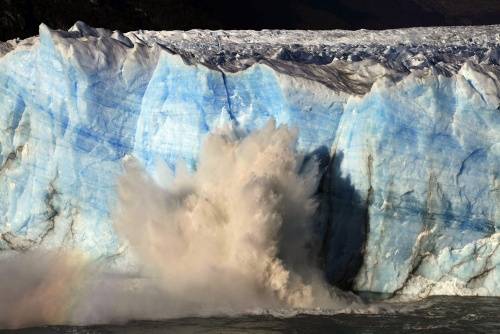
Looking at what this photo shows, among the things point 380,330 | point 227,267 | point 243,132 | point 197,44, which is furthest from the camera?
point 197,44

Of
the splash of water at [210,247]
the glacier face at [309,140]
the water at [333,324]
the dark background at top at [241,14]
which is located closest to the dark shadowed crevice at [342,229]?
the glacier face at [309,140]

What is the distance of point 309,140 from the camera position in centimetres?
1333

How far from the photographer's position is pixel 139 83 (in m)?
14.1

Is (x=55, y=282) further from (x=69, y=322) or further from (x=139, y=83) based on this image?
(x=139, y=83)

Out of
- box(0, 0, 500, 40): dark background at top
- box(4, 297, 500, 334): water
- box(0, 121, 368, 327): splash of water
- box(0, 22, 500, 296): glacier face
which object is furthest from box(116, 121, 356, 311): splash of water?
box(0, 0, 500, 40): dark background at top

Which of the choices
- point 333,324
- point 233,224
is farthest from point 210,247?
point 333,324

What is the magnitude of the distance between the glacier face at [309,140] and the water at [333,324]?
4.11ft

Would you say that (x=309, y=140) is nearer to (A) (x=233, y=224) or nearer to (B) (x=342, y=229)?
(B) (x=342, y=229)

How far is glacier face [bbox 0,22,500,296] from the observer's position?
12945 millimetres

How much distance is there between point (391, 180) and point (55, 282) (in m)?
4.54

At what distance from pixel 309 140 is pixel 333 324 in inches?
115

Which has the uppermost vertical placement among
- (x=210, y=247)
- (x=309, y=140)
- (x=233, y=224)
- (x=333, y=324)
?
(x=309, y=140)

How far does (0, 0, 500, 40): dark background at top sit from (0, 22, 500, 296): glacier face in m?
20.6

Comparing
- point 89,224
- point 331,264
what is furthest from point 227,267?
point 89,224
